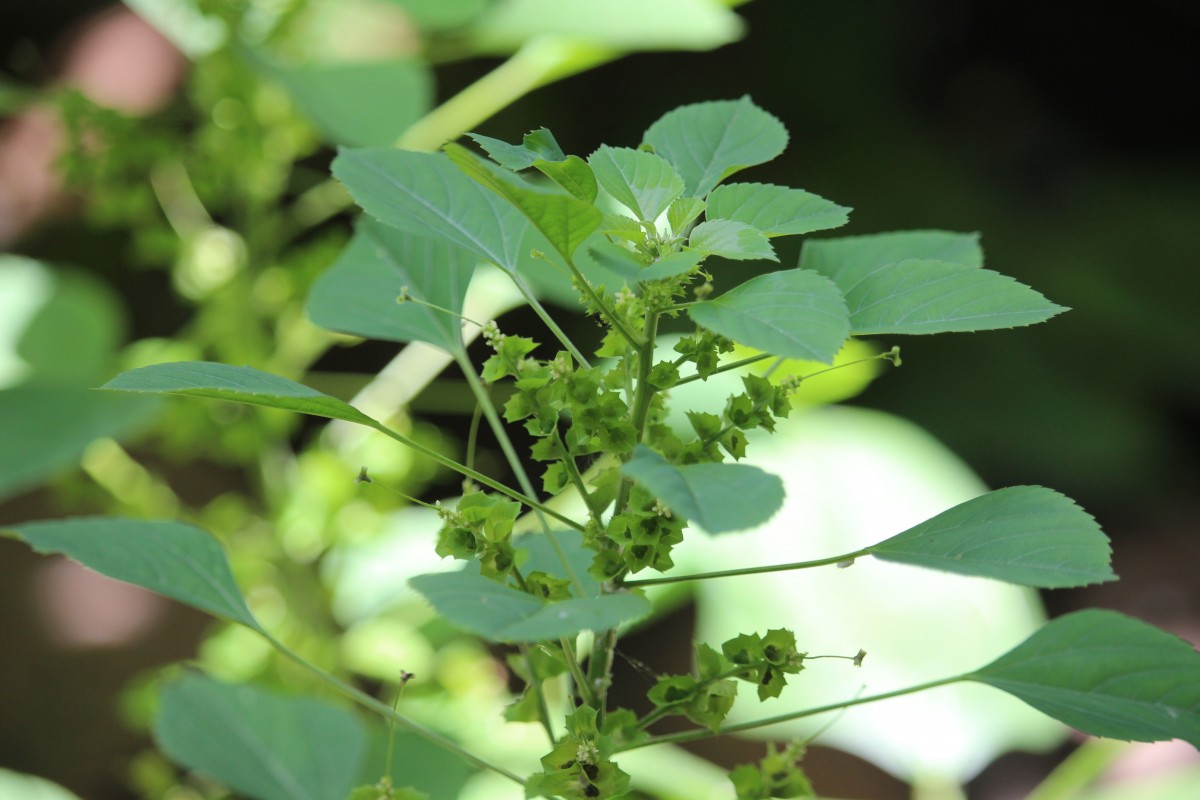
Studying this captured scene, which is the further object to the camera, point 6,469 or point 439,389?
point 439,389

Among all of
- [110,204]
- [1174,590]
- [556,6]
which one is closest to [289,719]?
[110,204]

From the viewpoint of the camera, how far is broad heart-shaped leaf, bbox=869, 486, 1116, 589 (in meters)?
0.27

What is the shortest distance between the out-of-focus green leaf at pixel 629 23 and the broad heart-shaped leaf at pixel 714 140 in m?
0.32

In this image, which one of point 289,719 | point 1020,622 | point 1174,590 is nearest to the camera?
point 289,719

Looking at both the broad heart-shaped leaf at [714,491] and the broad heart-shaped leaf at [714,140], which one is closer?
the broad heart-shaped leaf at [714,491]

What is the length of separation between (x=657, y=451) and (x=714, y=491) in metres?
0.08

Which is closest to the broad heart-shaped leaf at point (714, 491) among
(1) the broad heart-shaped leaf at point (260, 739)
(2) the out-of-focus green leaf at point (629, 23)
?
(1) the broad heart-shaped leaf at point (260, 739)

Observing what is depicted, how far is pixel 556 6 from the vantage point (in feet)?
2.41

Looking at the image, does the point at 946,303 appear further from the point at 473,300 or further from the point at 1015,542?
the point at 473,300

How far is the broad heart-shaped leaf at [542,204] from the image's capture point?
10.1 inches

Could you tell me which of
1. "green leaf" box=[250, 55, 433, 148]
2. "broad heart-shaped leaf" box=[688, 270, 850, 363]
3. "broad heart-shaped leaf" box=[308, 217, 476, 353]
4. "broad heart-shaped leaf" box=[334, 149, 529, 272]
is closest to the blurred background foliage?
"green leaf" box=[250, 55, 433, 148]

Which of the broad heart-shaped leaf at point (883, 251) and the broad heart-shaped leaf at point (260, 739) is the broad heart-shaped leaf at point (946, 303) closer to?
the broad heart-shaped leaf at point (883, 251)

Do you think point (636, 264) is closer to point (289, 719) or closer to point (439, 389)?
point (289, 719)

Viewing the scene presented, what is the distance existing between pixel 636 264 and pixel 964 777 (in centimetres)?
57
